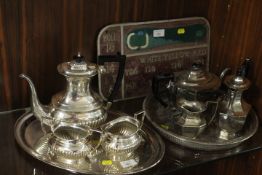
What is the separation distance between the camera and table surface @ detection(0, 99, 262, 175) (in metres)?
0.79

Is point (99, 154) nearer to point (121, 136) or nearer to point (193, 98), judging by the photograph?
point (121, 136)

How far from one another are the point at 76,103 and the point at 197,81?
1.01ft

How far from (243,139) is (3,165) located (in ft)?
1.86

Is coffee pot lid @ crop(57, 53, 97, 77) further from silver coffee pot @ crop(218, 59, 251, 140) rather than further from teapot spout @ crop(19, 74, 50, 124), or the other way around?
silver coffee pot @ crop(218, 59, 251, 140)

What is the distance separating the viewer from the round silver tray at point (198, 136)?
0.90 meters

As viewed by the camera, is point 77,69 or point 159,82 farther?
point 159,82

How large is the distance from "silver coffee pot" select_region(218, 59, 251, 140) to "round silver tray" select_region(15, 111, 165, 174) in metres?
0.19

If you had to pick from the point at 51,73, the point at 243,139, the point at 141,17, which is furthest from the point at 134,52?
the point at 243,139

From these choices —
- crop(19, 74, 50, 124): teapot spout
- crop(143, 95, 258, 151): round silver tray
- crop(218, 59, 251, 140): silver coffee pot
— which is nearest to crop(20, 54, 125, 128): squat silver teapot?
crop(19, 74, 50, 124): teapot spout

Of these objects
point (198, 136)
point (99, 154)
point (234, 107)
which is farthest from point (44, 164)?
point (234, 107)

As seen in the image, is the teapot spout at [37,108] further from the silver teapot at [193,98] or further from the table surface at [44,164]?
the silver teapot at [193,98]

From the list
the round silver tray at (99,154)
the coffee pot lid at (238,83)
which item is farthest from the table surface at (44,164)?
the coffee pot lid at (238,83)

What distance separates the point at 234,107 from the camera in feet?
3.20

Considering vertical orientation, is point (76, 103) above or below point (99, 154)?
above
